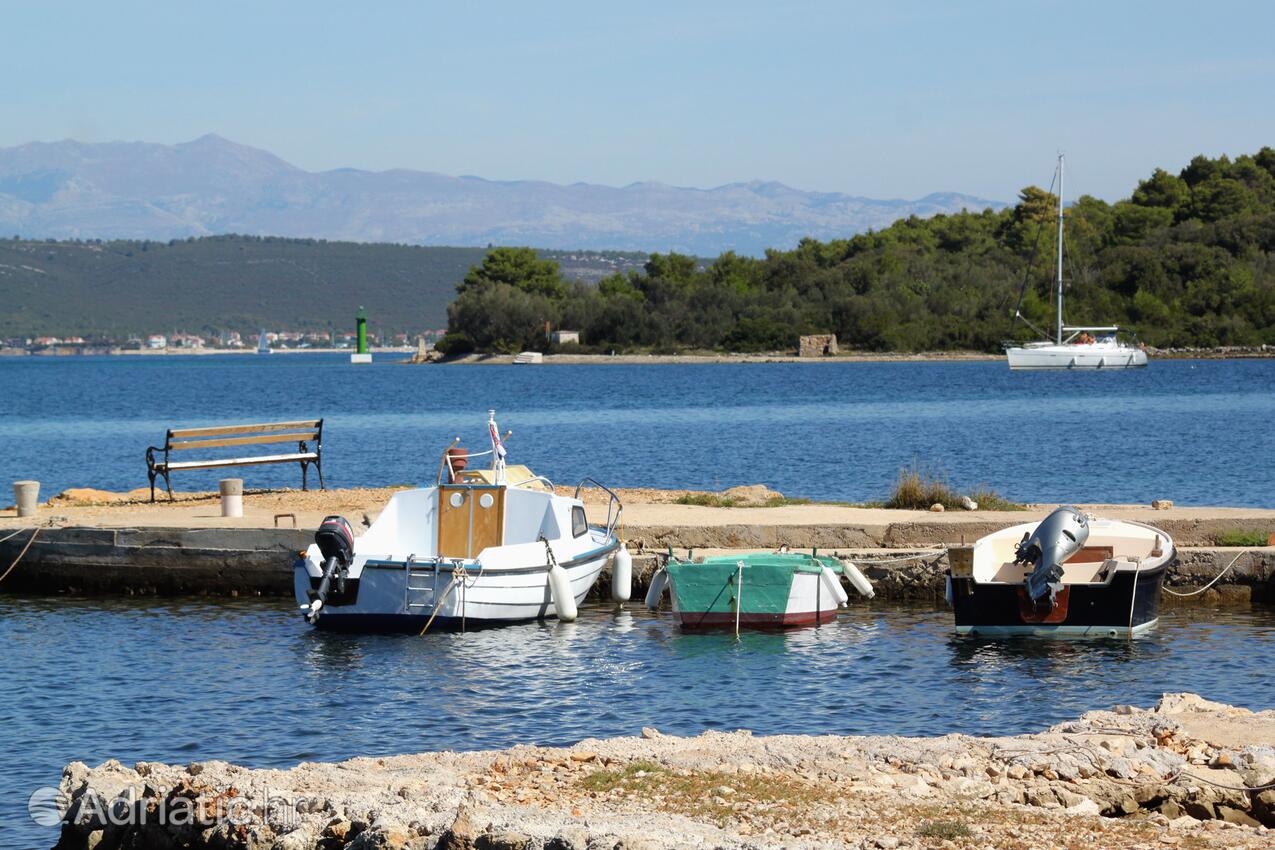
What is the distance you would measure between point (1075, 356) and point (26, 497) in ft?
339

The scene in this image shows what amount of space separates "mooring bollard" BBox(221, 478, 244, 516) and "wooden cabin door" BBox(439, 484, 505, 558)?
4.22 metres

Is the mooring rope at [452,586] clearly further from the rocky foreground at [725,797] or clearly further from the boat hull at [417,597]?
the rocky foreground at [725,797]

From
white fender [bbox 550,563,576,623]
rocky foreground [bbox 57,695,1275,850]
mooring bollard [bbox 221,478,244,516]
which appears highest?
mooring bollard [bbox 221,478,244,516]

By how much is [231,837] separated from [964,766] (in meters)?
4.60

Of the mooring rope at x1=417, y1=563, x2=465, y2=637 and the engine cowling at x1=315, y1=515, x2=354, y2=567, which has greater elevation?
the engine cowling at x1=315, y1=515, x2=354, y2=567

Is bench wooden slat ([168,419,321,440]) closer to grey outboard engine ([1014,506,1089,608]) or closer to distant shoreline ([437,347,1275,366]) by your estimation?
grey outboard engine ([1014,506,1089,608])

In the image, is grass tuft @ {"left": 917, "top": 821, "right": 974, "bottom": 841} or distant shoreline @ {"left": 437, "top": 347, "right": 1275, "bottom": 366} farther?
distant shoreline @ {"left": 437, "top": 347, "right": 1275, "bottom": 366}

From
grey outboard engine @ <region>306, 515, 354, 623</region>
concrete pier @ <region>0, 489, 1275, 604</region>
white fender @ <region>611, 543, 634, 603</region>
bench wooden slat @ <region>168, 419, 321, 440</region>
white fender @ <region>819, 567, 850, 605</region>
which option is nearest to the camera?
grey outboard engine @ <region>306, 515, 354, 623</region>

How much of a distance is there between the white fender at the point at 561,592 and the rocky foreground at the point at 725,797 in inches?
304

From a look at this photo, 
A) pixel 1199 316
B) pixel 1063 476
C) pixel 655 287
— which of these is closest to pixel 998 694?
pixel 1063 476

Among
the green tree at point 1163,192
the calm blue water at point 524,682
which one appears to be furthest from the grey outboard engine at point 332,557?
the green tree at point 1163,192

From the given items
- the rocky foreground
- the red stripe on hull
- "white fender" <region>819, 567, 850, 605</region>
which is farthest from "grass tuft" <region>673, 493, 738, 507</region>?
the rocky foreground

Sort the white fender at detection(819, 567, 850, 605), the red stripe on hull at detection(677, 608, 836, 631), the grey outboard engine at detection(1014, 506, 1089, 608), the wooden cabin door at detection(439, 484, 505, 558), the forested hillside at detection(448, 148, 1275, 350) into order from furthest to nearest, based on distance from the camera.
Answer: the forested hillside at detection(448, 148, 1275, 350) → the wooden cabin door at detection(439, 484, 505, 558) → the white fender at detection(819, 567, 850, 605) → the red stripe on hull at detection(677, 608, 836, 631) → the grey outboard engine at detection(1014, 506, 1089, 608)

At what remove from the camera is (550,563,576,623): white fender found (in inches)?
760
